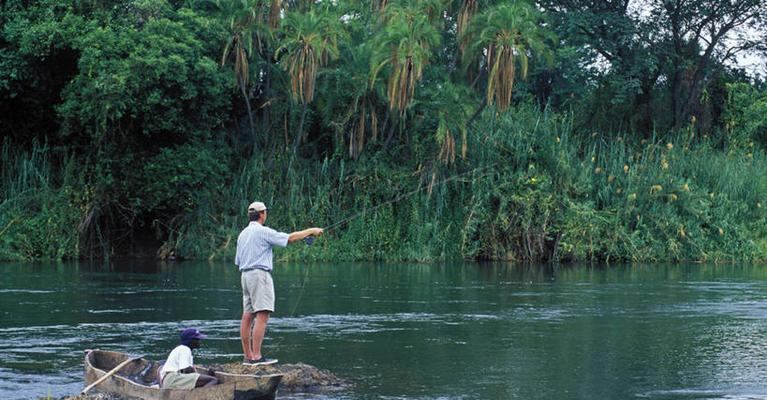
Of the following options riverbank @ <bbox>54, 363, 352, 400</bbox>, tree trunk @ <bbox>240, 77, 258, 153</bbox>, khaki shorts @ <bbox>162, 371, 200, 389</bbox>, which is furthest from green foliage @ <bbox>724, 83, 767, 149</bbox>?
khaki shorts @ <bbox>162, 371, 200, 389</bbox>

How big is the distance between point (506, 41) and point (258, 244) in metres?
22.6

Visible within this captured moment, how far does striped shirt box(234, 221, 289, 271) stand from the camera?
1347 cm

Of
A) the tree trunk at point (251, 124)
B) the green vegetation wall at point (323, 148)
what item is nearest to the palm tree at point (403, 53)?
the green vegetation wall at point (323, 148)

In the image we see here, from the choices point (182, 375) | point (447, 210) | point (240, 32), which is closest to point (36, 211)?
point (240, 32)

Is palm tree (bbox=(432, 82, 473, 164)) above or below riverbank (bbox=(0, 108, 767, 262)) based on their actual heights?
above

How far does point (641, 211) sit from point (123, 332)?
74.9 ft

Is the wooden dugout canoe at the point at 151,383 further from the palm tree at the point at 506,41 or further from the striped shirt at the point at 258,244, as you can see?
the palm tree at the point at 506,41

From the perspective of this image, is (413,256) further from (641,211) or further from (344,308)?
(344,308)

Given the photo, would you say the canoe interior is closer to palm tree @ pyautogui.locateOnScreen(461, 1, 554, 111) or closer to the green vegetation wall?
the green vegetation wall

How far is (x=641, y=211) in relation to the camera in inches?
1463

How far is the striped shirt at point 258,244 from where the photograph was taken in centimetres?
1347

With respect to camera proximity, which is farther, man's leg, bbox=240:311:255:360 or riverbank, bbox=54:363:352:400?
man's leg, bbox=240:311:255:360

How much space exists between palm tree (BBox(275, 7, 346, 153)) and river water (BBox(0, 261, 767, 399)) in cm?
712

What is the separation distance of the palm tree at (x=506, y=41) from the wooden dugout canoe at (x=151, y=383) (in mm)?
23328
